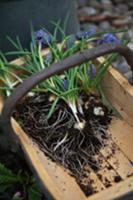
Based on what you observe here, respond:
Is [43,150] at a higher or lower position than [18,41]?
lower

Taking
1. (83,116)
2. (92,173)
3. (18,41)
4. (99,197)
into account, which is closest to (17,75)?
(18,41)

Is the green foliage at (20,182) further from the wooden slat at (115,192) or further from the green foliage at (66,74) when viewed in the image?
the wooden slat at (115,192)

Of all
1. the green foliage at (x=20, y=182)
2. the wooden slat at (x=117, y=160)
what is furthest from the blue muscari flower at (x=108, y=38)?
the green foliage at (x=20, y=182)

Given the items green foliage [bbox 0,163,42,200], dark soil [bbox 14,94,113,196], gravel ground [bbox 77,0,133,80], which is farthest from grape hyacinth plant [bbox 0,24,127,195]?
gravel ground [bbox 77,0,133,80]

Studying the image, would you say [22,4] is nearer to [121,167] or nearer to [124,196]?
[121,167]

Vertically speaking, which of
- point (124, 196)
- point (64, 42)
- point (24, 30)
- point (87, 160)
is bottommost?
point (124, 196)

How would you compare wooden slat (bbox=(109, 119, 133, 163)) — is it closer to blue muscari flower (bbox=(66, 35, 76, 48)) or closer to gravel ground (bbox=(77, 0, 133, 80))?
blue muscari flower (bbox=(66, 35, 76, 48))

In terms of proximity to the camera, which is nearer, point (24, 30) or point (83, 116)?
point (83, 116)

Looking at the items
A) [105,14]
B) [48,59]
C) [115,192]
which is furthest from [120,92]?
[105,14]

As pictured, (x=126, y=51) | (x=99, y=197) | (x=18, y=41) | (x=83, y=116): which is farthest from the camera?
(x=18, y=41)
